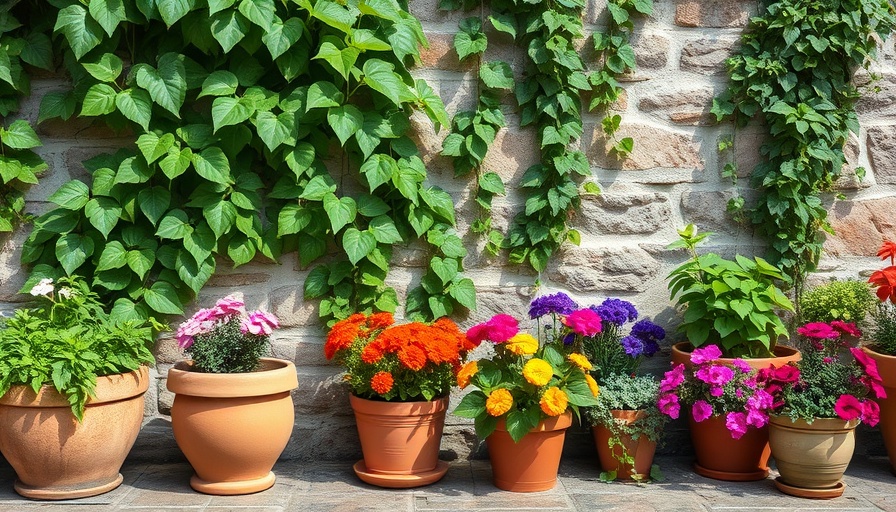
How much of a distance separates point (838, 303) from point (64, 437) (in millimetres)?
2644

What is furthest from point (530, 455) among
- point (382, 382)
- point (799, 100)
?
point (799, 100)

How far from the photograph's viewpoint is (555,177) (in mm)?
3244

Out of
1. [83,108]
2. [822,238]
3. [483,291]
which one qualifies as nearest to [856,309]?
[822,238]

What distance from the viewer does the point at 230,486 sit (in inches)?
111

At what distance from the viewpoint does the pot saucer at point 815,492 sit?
280cm

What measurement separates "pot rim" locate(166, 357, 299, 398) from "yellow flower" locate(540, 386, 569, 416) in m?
0.82

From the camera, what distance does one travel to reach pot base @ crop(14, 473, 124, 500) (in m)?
2.75

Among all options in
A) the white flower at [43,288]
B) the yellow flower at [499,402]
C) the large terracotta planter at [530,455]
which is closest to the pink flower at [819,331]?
the large terracotta planter at [530,455]

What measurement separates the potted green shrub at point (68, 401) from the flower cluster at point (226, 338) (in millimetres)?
167

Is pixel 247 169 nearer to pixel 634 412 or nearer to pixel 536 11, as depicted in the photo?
pixel 536 11

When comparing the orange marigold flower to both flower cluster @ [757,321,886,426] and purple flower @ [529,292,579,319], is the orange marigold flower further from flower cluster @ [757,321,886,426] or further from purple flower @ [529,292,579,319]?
flower cluster @ [757,321,886,426]

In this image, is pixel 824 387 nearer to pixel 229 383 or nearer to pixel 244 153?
pixel 229 383

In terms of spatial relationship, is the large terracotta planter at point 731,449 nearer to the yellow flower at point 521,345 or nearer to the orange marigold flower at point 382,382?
the yellow flower at point 521,345

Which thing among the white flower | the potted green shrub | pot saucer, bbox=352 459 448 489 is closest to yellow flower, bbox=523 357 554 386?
pot saucer, bbox=352 459 448 489
